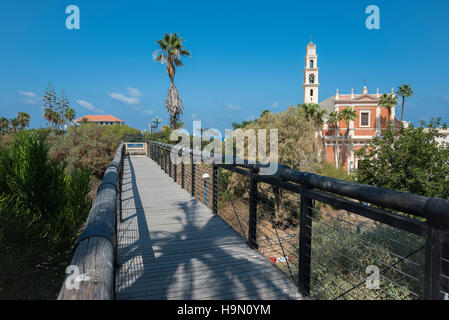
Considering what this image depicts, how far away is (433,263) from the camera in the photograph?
147 centimetres

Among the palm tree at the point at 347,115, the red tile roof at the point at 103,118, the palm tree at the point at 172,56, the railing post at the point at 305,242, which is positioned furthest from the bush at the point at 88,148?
the red tile roof at the point at 103,118

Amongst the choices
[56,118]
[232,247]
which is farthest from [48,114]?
[232,247]

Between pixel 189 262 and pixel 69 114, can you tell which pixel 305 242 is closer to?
pixel 189 262

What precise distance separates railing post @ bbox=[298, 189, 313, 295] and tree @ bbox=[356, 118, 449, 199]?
1672cm

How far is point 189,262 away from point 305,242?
4.56 feet

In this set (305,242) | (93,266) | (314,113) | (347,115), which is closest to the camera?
(93,266)

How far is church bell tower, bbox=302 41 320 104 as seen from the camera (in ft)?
182

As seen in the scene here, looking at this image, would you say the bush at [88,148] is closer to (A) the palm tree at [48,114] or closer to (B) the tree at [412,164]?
(B) the tree at [412,164]

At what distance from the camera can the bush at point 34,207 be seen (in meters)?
3.29

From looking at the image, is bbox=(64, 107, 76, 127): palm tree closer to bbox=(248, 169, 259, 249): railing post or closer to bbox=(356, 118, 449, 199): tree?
bbox=(356, 118, 449, 199): tree

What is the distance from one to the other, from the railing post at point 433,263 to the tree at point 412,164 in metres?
17.6

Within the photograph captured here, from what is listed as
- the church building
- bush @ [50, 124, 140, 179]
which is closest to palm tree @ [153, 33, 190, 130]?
bush @ [50, 124, 140, 179]

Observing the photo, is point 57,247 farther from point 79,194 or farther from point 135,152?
point 135,152

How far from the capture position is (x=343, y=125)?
43.8 metres
